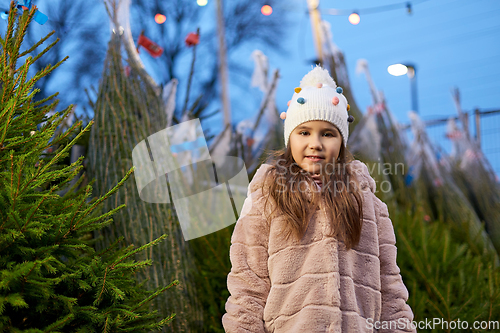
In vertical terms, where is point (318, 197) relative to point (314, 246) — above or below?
above

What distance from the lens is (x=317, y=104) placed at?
1.57 metres

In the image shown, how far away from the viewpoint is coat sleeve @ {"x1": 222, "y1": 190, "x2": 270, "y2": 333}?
4.47 feet

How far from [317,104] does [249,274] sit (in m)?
0.67

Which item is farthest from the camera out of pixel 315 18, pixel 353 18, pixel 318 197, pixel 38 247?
pixel 315 18

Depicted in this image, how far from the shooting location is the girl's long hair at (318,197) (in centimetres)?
146

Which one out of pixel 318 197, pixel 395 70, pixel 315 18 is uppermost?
pixel 315 18

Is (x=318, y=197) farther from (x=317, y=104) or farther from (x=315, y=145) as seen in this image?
(x=317, y=104)

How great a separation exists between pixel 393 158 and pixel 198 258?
2.84 metres

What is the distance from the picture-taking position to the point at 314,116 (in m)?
1.55

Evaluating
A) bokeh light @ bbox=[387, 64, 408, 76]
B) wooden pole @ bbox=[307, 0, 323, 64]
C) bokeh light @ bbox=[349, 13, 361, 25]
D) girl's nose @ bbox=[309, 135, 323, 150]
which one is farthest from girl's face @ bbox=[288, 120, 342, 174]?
wooden pole @ bbox=[307, 0, 323, 64]

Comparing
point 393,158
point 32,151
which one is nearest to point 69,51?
point 393,158

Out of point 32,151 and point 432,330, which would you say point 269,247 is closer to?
point 32,151

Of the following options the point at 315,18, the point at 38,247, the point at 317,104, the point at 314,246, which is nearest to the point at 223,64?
the point at 315,18

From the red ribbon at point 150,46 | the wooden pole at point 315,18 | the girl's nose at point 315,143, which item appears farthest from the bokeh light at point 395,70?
the girl's nose at point 315,143
